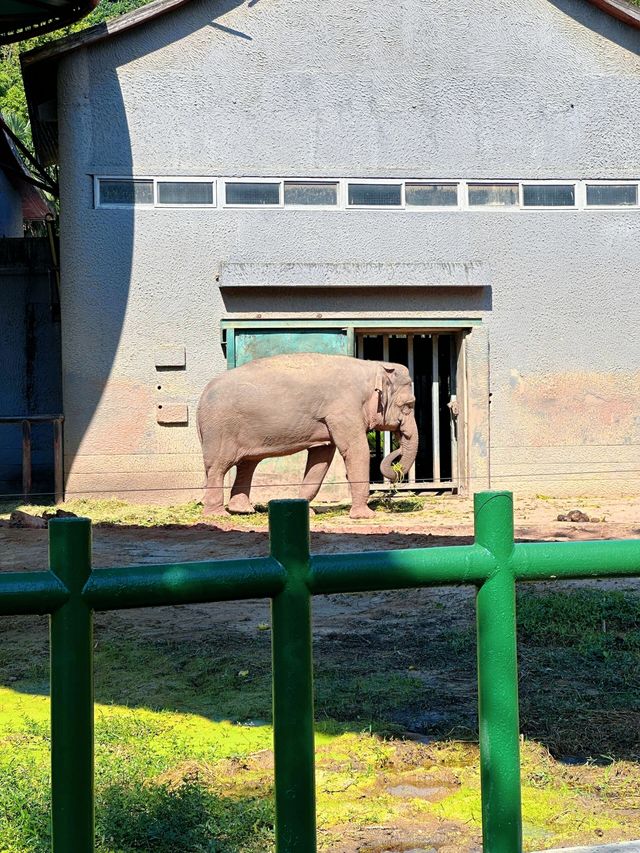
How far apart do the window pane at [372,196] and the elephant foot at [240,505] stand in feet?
14.7

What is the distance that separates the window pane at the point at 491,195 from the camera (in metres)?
15.3

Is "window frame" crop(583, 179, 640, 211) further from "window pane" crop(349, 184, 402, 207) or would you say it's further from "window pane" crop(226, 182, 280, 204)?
"window pane" crop(226, 182, 280, 204)

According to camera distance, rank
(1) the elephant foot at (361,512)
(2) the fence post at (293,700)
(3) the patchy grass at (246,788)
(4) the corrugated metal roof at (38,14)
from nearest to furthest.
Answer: (2) the fence post at (293,700), (3) the patchy grass at (246,788), (4) the corrugated metal roof at (38,14), (1) the elephant foot at (361,512)

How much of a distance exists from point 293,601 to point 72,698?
0.48 m

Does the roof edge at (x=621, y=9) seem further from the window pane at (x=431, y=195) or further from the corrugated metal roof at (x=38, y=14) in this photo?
the corrugated metal roof at (x=38, y=14)

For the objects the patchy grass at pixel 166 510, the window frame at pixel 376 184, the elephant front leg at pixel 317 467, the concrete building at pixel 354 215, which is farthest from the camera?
the window frame at pixel 376 184

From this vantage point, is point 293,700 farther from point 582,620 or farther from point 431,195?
point 431,195

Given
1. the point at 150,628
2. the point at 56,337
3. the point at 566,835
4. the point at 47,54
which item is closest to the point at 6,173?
the point at 56,337

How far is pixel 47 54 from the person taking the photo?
47.2ft

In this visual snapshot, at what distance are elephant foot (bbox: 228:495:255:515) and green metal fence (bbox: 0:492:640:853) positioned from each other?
10.6 metres

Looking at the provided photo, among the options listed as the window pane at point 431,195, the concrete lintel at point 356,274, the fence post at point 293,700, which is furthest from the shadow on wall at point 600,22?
the fence post at point 293,700

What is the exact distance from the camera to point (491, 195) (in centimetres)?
1531

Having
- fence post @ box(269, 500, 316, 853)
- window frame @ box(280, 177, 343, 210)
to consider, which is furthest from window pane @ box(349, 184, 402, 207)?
fence post @ box(269, 500, 316, 853)

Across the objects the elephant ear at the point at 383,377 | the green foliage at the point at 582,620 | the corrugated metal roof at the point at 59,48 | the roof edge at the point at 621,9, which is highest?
the roof edge at the point at 621,9
